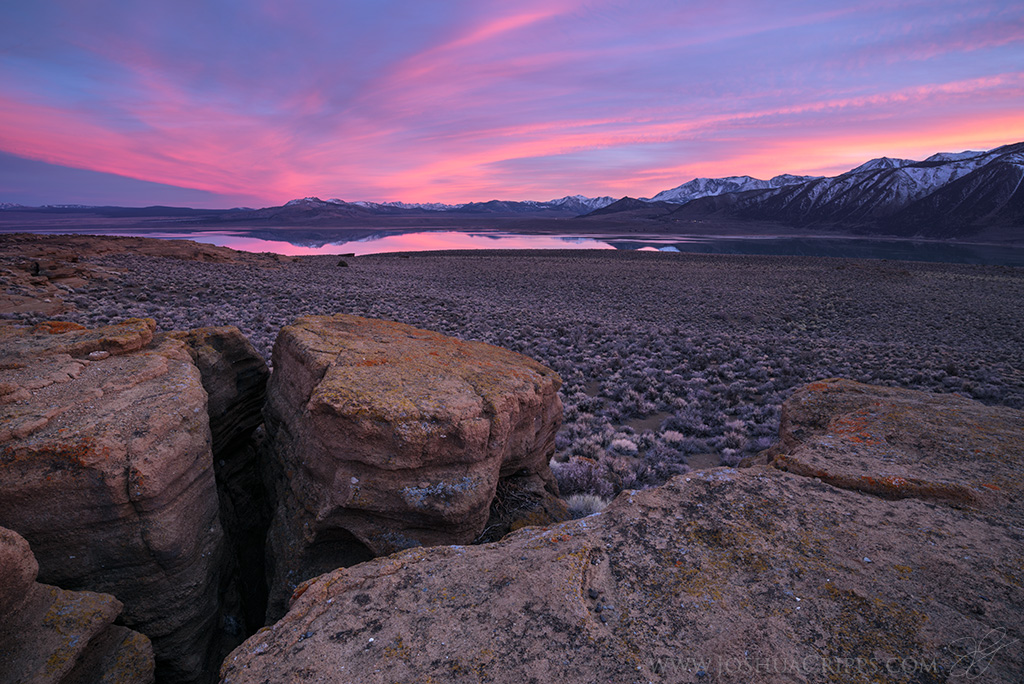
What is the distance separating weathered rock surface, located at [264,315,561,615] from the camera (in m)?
3.72

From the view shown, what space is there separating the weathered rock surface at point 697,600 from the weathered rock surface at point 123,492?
149cm

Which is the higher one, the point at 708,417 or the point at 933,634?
the point at 933,634

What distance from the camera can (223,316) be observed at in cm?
1541

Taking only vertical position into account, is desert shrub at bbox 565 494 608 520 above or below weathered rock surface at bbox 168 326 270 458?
below

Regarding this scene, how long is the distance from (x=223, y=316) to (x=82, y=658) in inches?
600

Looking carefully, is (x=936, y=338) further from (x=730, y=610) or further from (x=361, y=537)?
(x=361, y=537)

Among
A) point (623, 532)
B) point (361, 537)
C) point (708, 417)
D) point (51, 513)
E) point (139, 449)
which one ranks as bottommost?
point (708, 417)

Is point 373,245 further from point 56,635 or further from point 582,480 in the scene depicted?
point 56,635

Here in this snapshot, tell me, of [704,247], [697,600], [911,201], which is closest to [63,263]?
[697,600]

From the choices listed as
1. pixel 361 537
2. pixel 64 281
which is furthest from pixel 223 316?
pixel 361 537
